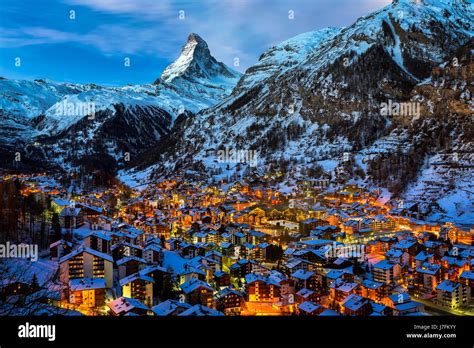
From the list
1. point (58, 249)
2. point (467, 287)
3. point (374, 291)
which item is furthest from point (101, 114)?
point (467, 287)

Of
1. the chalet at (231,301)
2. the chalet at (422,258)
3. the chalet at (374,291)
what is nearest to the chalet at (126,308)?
the chalet at (231,301)

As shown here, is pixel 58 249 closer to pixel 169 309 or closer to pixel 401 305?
pixel 169 309

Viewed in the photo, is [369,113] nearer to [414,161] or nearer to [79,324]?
[414,161]

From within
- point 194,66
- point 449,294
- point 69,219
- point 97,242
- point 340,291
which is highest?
point 194,66

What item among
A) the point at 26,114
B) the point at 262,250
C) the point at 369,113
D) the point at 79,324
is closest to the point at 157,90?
the point at 26,114

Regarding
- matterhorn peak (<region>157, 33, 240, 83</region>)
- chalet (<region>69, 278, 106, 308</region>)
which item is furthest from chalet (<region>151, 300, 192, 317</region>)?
matterhorn peak (<region>157, 33, 240, 83</region>)

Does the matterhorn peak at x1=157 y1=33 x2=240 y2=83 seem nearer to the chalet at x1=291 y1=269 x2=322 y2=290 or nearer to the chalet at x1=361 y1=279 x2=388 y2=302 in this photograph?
the chalet at x1=291 y1=269 x2=322 y2=290

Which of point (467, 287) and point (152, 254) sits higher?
point (152, 254)
